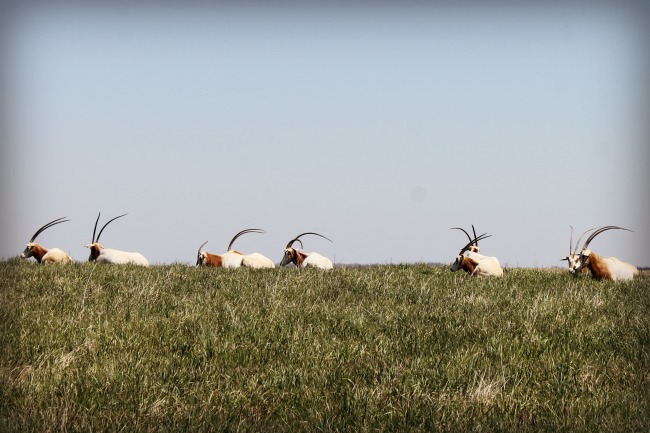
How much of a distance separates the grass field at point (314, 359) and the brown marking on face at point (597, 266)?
648cm

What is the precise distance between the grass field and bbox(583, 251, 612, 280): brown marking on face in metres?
6.48

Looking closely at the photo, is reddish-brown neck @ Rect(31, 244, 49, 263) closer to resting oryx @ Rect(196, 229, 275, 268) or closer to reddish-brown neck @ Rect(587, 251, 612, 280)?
resting oryx @ Rect(196, 229, 275, 268)

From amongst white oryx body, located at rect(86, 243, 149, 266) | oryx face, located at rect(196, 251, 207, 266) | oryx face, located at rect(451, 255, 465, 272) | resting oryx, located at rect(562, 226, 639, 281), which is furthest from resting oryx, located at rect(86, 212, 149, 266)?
resting oryx, located at rect(562, 226, 639, 281)

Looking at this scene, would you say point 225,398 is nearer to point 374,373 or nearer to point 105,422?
point 105,422

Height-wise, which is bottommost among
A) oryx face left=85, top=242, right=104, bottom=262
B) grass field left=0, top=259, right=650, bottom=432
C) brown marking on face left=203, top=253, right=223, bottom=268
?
brown marking on face left=203, top=253, right=223, bottom=268

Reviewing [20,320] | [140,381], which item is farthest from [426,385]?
[20,320]

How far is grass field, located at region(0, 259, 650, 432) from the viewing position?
6.08m

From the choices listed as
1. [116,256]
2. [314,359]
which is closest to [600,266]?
[314,359]

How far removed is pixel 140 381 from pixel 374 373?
235 cm

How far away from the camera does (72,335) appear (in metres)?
8.52

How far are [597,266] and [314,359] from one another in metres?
13.3

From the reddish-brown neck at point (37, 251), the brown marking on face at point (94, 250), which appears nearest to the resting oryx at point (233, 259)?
the brown marking on face at point (94, 250)

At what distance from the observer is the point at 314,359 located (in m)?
7.69

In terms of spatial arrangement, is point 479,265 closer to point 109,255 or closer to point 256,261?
point 256,261
